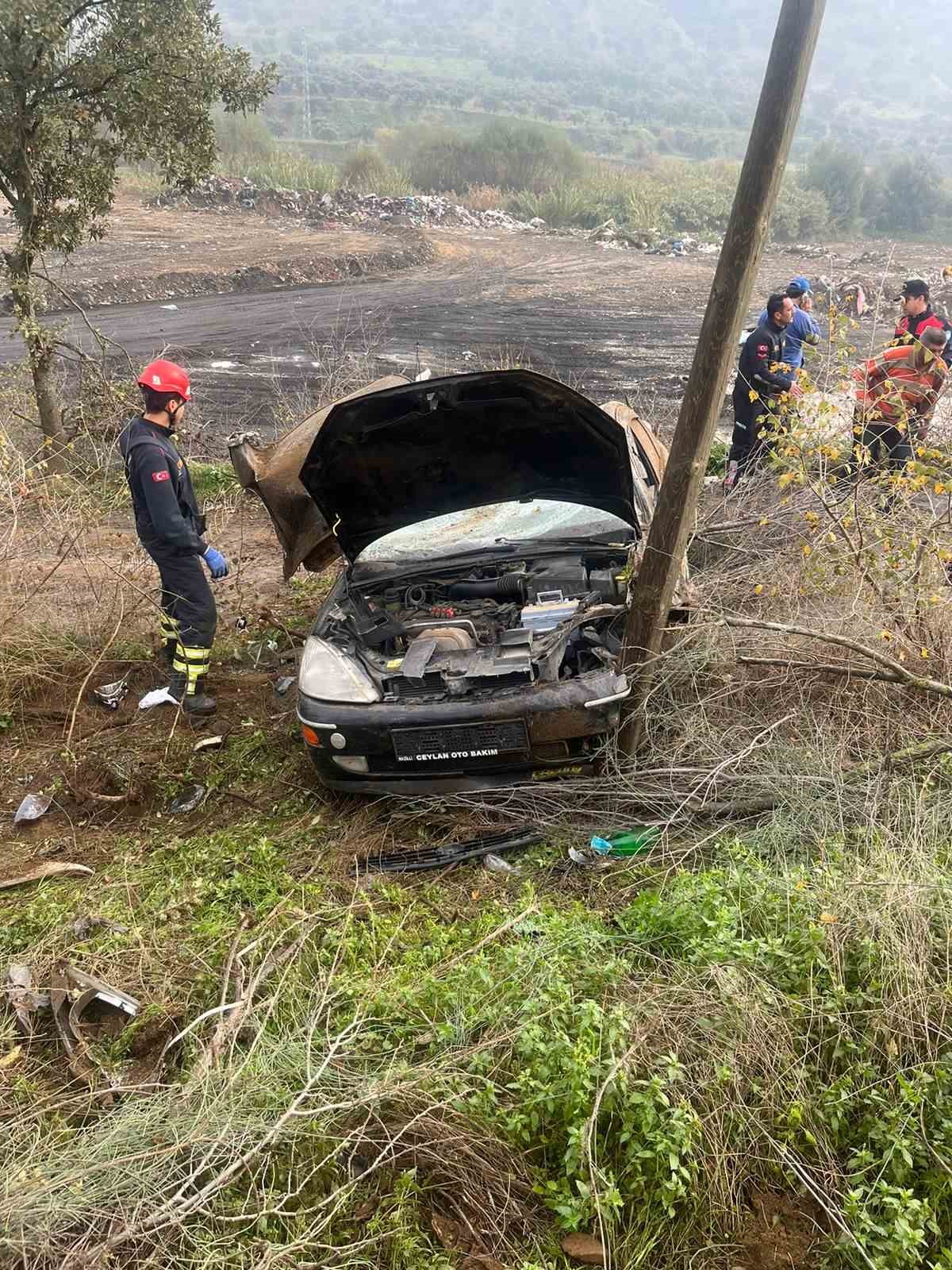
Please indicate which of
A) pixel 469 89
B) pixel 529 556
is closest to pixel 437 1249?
pixel 529 556

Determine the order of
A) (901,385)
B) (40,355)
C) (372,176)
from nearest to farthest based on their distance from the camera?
(901,385) → (40,355) → (372,176)

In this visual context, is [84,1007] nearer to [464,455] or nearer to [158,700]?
[158,700]

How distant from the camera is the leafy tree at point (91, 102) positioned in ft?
22.4

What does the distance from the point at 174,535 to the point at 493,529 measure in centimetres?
182

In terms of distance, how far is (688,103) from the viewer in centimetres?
7456

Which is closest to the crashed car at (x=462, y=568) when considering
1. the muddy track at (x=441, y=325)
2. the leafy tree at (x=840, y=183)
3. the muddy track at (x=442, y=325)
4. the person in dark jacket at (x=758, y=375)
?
the person in dark jacket at (x=758, y=375)

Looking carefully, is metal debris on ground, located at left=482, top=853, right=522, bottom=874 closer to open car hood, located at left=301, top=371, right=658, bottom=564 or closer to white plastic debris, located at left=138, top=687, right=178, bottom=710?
open car hood, located at left=301, top=371, right=658, bottom=564

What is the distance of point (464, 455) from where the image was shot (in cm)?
462

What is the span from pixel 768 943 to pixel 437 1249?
1318 millimetres

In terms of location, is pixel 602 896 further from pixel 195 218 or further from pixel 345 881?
pixel 195 218

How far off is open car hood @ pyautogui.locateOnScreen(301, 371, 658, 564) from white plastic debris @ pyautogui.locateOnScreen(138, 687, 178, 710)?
1242 millimetres

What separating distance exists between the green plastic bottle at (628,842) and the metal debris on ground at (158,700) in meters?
2.83

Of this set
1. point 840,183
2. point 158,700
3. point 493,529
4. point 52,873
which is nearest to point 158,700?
point 158,700

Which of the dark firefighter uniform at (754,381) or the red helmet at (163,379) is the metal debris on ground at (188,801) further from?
the dark firefighter uniform at (754,381)
